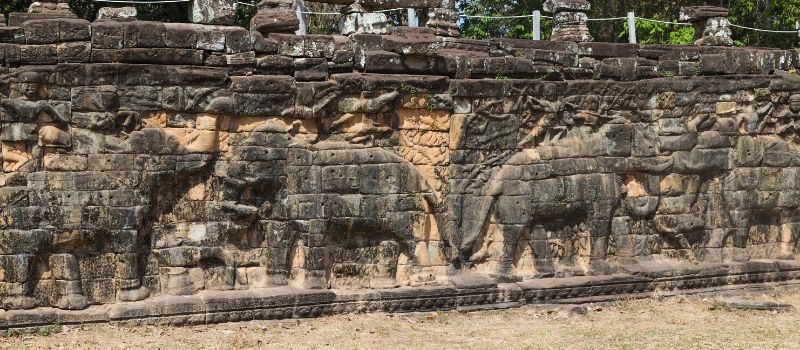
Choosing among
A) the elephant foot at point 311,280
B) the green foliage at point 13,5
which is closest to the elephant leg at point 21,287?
the elephant foot at point 311,280

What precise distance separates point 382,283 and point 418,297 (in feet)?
1.61

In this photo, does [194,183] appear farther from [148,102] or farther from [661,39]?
[661,39]

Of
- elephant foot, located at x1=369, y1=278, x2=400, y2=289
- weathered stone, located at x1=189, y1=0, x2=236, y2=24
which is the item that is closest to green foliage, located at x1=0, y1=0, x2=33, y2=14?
weathered stone, located at x1=189, y1=0, x2=236, y2=24

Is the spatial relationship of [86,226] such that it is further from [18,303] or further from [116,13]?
[116,13]

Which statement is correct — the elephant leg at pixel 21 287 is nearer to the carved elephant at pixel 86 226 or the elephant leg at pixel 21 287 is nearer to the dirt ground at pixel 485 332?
the carved elephant at pixel 86 226

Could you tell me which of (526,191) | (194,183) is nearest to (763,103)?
(526,191)

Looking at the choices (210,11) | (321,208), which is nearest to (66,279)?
(321,208)

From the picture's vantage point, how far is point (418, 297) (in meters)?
14.1

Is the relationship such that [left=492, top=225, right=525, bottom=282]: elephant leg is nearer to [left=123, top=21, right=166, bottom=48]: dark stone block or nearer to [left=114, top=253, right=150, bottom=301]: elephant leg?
[left=114, top=253, right=150, bottom=301]: elephant leg

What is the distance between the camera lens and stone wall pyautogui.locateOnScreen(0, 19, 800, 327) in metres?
12.6

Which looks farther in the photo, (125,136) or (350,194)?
(350,194)

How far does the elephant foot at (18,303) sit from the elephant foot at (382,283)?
13.5 ft

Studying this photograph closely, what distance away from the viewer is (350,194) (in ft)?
45.2

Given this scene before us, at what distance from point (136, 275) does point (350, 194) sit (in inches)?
109
